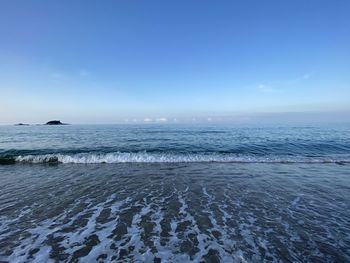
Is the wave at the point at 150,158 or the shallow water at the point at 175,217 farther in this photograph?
the wave at the point at 150,158

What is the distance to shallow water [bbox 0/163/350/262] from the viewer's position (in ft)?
14.5

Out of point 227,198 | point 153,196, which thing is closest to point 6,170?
point 153,196

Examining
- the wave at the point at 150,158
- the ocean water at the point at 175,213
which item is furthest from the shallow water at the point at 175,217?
the wave at the point at 150,158

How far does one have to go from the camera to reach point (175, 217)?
6207mm

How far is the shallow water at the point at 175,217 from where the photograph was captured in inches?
174

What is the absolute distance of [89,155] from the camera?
1678 centimetres

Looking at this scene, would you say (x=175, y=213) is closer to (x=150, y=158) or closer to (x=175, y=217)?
(x=175, y=217)

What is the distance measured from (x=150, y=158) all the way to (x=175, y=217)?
10376mm

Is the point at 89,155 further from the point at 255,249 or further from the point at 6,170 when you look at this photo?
the point at 255,249

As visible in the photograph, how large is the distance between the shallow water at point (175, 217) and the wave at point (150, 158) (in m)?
3.97

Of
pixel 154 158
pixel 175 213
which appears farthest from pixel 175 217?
pixel 154 158

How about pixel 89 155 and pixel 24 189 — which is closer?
pixel 24 189

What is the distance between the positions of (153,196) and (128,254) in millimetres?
3784

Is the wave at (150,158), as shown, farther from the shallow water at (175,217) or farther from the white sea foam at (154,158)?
the shallow water at (175,217)
